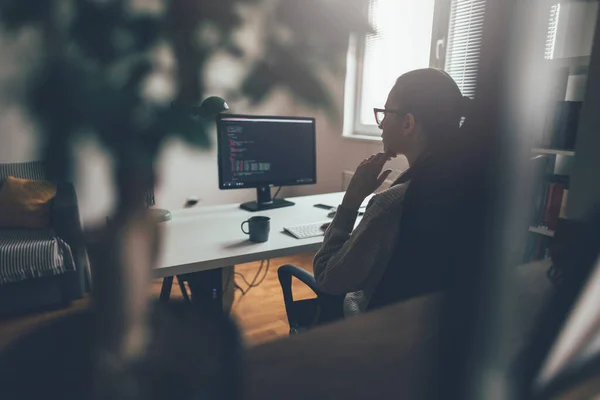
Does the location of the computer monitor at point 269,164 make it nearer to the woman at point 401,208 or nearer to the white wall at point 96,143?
the woman at point 401,208

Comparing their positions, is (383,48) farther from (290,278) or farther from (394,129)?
(290,278)

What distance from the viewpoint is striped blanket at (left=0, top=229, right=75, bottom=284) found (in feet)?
0.84

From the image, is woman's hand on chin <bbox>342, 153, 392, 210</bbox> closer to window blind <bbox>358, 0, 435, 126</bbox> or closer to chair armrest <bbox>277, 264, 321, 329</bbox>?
chair armrest <bbox>277, 264, 321, 329</bbox>

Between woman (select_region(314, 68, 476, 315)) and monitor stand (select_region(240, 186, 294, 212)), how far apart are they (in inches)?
29.9

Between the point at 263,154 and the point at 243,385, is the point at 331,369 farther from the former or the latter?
the point at 263,154

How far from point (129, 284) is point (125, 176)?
0.18ft

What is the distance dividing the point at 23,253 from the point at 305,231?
998mm

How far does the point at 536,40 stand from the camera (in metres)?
0.35

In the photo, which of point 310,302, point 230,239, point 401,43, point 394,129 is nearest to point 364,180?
point 394,129

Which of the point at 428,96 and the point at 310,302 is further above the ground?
the point at 428,96

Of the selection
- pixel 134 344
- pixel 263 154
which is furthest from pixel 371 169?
pixel 134 344

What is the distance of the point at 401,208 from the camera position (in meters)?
0.90

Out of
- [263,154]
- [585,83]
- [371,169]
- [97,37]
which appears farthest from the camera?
[263,154]

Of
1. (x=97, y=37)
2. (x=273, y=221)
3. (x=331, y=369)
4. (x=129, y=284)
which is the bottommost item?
(x=273, y=221)
